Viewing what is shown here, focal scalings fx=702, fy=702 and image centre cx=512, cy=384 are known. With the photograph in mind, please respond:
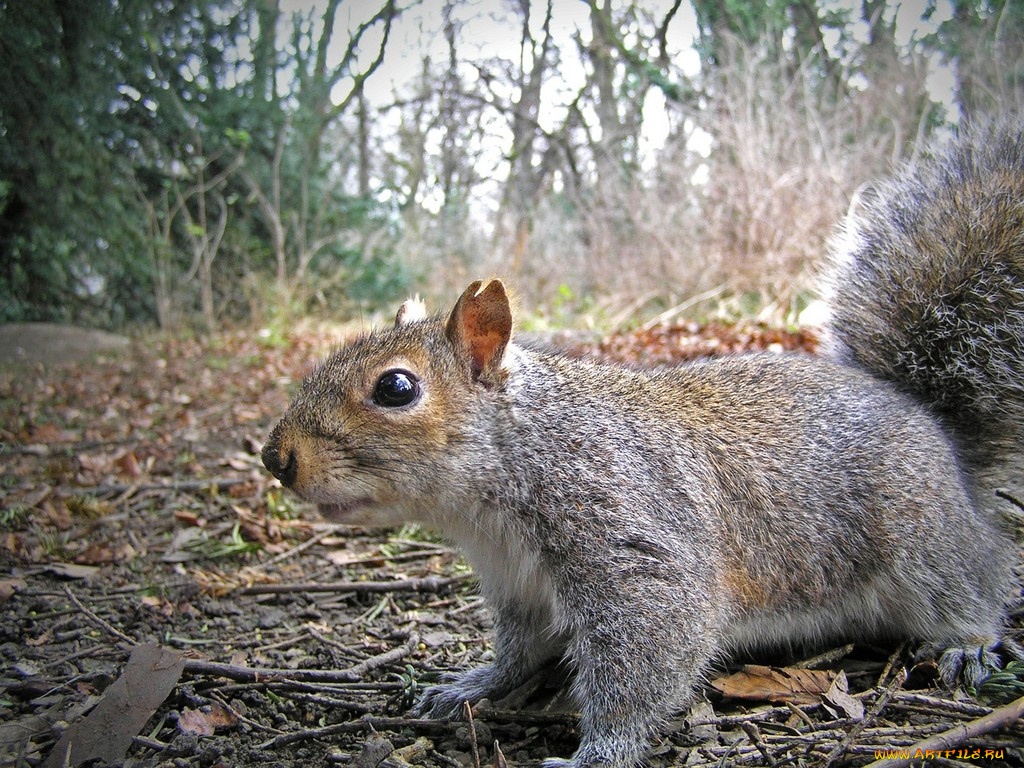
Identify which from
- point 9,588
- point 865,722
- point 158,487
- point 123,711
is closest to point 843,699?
point 865,722

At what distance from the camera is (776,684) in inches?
78.5

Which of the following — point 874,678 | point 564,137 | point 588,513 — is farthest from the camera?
point 564,137

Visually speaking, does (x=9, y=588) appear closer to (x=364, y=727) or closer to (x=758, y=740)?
(x=364, y=727)

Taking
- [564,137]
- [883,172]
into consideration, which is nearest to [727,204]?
[883,172]

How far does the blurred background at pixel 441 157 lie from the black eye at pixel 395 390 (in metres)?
0.54

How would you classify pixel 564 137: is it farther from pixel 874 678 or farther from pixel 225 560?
pixel 874 678

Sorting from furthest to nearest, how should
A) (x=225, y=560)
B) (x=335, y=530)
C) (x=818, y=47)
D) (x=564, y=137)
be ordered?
1. (x=564, y=137)
2. (x=818, y=47)
3. (x=335, y=530)
4. (x=225, y=560)

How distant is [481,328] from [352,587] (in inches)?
50.5

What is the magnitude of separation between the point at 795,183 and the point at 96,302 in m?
7.45

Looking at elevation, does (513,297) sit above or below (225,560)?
above

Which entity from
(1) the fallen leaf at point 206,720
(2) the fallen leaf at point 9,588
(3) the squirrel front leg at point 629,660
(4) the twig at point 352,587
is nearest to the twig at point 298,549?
(4) the twig at point 352,587

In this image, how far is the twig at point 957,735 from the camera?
1441mm

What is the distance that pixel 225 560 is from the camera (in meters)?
3.08

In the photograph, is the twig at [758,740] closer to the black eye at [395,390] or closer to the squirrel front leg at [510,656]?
the squirrel front leg at [510,656]
